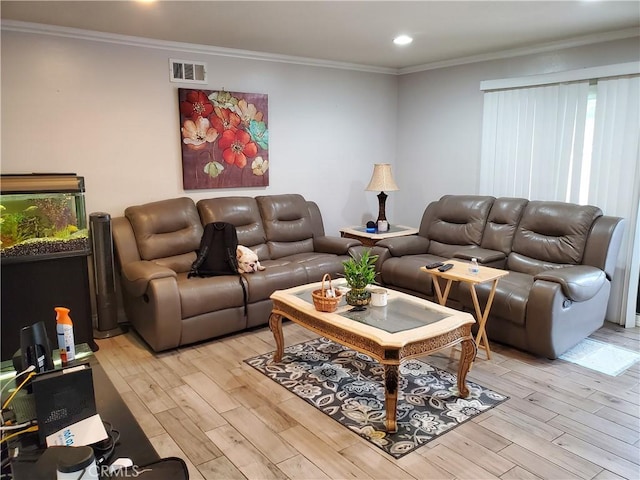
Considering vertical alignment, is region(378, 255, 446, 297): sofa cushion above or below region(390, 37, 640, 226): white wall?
below

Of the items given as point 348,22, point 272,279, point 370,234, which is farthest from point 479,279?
point 348,22

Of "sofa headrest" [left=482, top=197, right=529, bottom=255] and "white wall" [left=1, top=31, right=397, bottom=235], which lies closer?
"white wall" [left=1, top=31, right=397, bottom=235]

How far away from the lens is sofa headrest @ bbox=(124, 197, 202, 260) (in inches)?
153

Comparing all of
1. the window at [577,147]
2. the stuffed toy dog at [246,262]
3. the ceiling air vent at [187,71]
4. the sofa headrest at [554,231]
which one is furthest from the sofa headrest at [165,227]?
the window at [577,147]

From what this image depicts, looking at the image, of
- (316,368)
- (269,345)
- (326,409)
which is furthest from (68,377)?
(269,345)

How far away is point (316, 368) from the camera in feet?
10.6

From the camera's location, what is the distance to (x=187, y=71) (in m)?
4.21

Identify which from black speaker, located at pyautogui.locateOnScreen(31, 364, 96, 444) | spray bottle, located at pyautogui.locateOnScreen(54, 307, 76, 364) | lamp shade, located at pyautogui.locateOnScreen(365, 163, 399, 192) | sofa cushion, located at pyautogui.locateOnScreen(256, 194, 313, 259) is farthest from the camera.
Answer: lamp shade, located at pyautogui.locateOnScreen(365, 163, 399, 192)

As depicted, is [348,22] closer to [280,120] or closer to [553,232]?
[280,120]

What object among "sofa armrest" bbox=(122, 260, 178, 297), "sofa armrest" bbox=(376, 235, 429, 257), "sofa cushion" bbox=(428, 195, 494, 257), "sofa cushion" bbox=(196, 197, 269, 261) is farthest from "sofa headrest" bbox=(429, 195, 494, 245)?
"sofa armrest" bbox=(122, 260, 178, 297)

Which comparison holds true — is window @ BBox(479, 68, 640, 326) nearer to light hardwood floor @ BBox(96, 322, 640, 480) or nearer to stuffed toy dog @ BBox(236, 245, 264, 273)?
light hardwood floor @ BBox(96, 322, 640, 480)

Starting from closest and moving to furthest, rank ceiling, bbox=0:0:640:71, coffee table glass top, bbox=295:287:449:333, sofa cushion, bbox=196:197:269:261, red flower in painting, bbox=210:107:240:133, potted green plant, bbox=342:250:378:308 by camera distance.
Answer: coffee table glass top, bbox=295:287:449:333 → potted green plant, bbox=342:250:378:308 → ceiling, bbox=0:0:640:71 → sofa cushion, bbox=196:197:269:261 → red flower in painting, bbox=210:107:240:133

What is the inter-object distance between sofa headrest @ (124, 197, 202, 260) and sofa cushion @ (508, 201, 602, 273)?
110 inches

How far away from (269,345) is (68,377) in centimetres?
227
